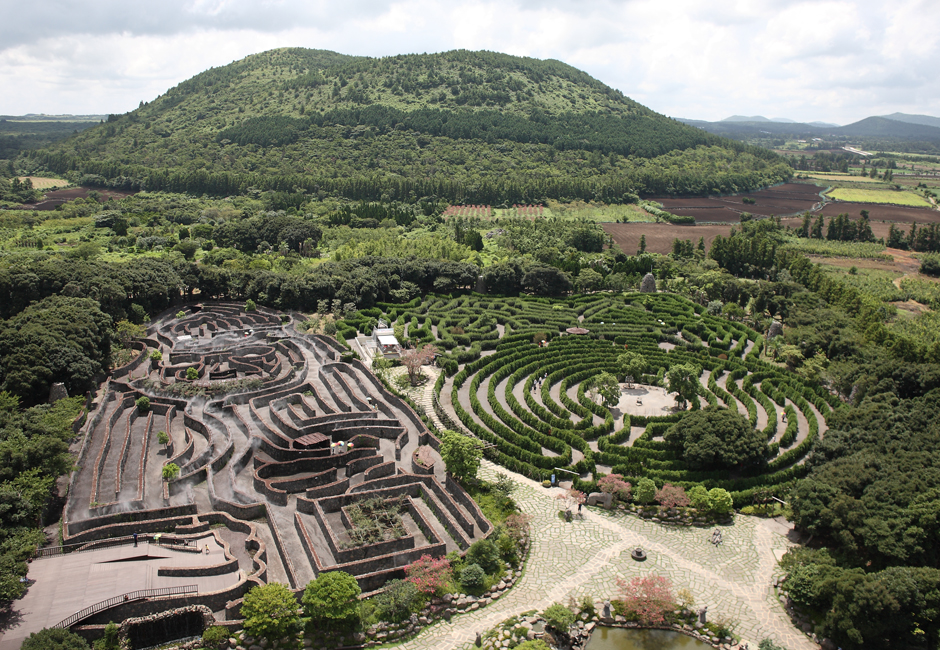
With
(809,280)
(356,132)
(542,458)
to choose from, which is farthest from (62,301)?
(356,132)

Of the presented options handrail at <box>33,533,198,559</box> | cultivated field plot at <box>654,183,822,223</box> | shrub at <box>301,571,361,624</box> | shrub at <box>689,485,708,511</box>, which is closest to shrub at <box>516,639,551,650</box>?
shrub at <box>301,571,361,624</box>

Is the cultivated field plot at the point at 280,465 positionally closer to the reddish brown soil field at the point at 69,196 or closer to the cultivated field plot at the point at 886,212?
the reddish brown soil field at the point at 69,196

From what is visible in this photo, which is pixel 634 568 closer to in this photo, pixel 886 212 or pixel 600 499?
pixel 600 499

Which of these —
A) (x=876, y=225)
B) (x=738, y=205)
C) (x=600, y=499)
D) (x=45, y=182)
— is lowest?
(x=600, y=499)

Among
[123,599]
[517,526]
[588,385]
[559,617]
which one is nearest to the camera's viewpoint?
[123,599]

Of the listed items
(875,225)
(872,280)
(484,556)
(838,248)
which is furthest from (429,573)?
(875,225)

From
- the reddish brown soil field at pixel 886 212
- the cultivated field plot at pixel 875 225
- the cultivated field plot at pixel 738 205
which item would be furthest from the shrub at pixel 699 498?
the reddish brown soil field at pixel 886 212

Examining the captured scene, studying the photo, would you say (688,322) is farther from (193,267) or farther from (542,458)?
(193,267)
